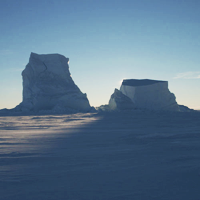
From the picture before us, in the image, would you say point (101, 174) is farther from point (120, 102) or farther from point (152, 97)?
point (152, 97)

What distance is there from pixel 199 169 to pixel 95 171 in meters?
0.95

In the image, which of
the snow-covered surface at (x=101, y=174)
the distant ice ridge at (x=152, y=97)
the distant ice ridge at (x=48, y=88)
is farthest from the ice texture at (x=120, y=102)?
the snow-covered surface at (x=101, y=174)

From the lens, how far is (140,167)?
2.11m

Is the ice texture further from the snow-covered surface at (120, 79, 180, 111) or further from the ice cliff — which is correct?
the snow-covered surface at (120, 79, 180, 111)

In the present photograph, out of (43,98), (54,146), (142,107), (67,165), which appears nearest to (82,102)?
(43,98)

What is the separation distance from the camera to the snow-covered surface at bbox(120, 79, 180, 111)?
19.3 m

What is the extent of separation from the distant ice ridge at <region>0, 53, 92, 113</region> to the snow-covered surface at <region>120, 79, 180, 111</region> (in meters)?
4.45

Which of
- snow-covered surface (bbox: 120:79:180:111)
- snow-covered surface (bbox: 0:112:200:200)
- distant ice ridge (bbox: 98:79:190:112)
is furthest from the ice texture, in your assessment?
snow-covered surface (bbox: 0:112:200:200)

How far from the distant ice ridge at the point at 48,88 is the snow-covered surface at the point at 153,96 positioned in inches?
175

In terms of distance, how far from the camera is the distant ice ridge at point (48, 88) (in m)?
17.2

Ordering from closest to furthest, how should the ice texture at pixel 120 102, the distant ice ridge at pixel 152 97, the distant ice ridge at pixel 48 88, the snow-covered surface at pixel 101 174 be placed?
the snow-covered surface at pixel 101 174, the distant ice ridge at pixel 48 88, the ice texture at pixel 120 102, the distant ice ridge at pixel 152 97

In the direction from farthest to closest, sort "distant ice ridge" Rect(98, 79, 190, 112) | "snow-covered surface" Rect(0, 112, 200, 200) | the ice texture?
"distant ice ridge" Rect(98, 79, 190, 112) → the ice texture → "snow-covered surface" Rect(0, 112, 200, 200)

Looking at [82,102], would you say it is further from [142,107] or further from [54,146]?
[54,146]

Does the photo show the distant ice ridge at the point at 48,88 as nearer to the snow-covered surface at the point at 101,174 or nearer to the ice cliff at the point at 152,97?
the ice cliff at the point at 152,97
